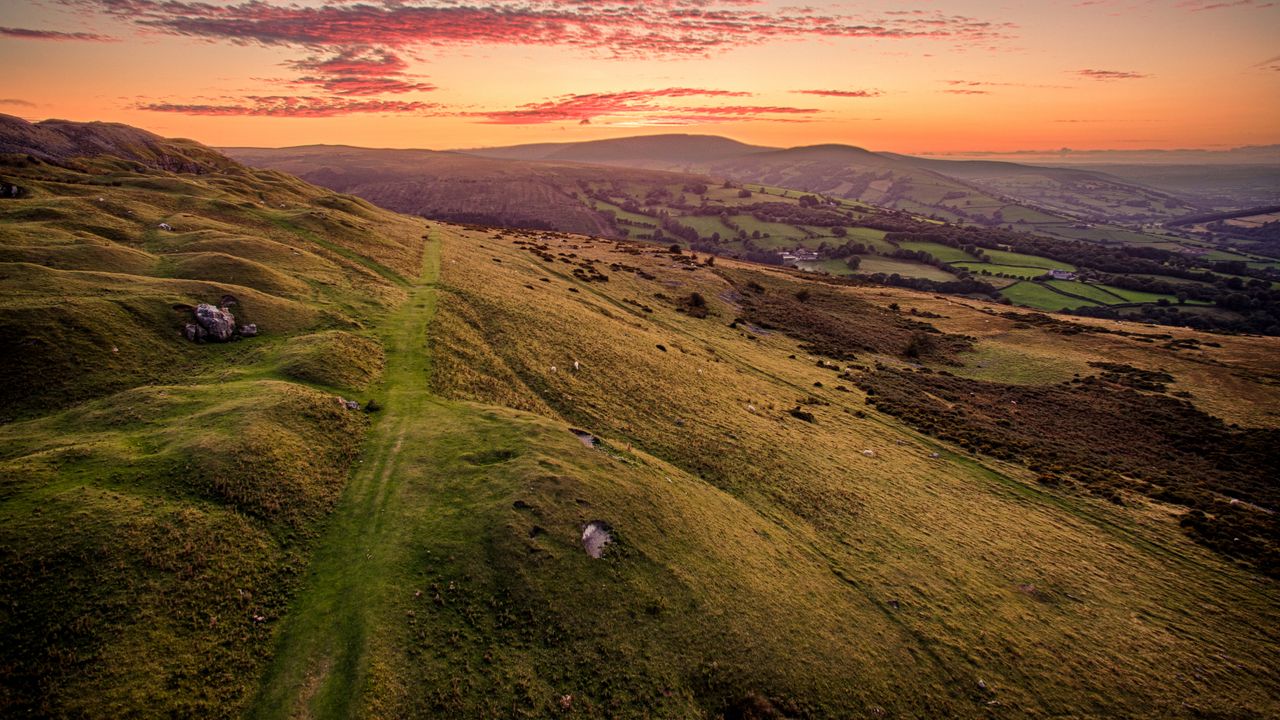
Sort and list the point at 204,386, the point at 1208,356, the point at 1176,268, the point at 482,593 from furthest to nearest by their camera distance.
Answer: the point at 1176,268
the point at 1208,356
the point at 204,386
the point at 482,593

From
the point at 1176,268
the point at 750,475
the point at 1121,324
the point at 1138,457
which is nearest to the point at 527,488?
the point at 750,475

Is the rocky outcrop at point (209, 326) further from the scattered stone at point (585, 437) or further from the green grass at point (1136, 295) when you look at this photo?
the green grass at point (1136, 295)

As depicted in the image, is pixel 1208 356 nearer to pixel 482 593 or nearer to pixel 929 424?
pixel 929 424

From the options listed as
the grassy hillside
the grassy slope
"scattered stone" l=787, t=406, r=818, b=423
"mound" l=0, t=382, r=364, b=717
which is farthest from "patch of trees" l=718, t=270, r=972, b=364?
"mound" l=0, t=382, r=364, b=717

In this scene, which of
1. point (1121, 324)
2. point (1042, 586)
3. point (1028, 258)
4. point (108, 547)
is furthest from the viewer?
point (1028, 258)

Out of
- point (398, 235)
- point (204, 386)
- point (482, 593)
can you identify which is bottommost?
point (482, 593)

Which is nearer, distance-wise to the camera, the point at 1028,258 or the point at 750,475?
the point at 750,475
